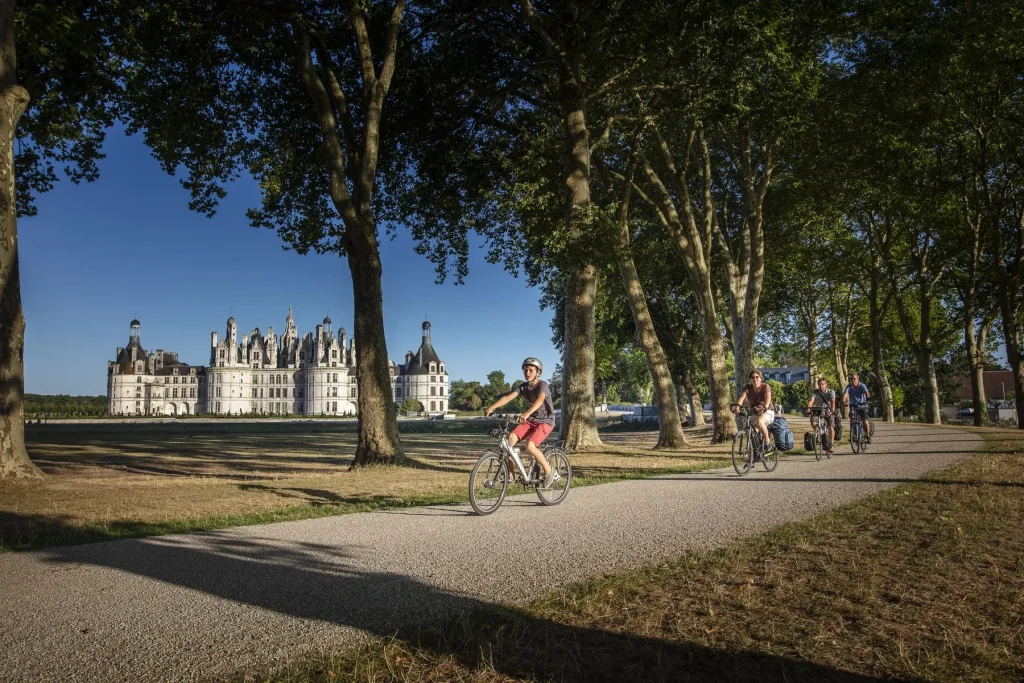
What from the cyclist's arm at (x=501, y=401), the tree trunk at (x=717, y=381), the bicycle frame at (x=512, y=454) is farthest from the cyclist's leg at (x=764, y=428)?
the tree trunk at (x=717, y=381)

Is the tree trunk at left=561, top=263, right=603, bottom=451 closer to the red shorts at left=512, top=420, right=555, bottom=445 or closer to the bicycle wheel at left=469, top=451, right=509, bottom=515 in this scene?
the red shorts at left=512, top=420, right=555, bottom=445

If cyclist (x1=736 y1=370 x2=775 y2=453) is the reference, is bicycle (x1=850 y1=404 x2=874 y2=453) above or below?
below

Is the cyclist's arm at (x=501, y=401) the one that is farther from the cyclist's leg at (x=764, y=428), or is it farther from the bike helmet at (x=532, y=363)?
the cyclist's leg at (x=764, y=428)

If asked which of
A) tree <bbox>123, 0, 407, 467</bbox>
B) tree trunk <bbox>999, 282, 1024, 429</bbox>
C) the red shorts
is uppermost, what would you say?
tree <bbox>123, 0, 407, 467</bbox>

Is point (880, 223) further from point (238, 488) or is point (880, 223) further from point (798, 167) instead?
point (238, 488)

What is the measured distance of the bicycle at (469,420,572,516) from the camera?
27.7 ft

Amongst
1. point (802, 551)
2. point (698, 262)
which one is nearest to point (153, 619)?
point (802, 551)

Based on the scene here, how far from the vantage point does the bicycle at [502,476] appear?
8.43m

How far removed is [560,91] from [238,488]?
12.8 m

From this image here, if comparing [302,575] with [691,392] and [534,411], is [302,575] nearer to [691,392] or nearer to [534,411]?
[534,411]

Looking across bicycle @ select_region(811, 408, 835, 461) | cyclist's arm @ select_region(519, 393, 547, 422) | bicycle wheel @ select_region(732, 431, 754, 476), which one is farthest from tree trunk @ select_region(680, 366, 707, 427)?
cyclist's arm @ select_region(519, 393, 547, 422)

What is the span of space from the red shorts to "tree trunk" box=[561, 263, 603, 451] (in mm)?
9083

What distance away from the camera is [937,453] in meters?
16.0

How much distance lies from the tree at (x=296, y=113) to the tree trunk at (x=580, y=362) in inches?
196
